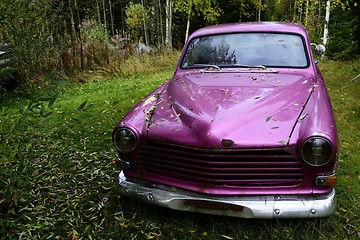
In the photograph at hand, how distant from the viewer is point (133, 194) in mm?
2781

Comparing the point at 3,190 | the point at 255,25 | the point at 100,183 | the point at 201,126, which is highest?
the point at 255,25

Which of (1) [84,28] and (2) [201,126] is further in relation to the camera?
(1) [84,28]

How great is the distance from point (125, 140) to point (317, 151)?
54.6 inches

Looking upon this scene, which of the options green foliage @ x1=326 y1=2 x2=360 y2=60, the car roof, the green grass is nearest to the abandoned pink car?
the green grass

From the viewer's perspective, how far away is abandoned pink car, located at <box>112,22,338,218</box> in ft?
7.91

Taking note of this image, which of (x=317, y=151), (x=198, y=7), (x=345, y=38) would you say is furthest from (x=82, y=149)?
(x=198, y=7)

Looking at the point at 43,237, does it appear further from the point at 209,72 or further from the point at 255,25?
the point at 255,25

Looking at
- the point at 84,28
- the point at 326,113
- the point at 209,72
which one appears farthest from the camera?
the point at 84,28

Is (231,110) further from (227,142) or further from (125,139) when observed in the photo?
(125,139)

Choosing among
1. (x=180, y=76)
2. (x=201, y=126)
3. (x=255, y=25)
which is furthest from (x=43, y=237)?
(x=255, y=25)

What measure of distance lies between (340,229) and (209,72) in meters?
A: 1.94

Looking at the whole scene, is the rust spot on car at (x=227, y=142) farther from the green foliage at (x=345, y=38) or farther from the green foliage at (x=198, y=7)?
the green foliage at (x=198, y=7)

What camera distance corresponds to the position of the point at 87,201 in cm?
326

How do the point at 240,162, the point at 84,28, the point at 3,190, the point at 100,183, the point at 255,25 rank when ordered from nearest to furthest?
the point at 240,162 → the point at 3,190 → the point at 100,183 → the point at 255,25 → the point at 84,28
